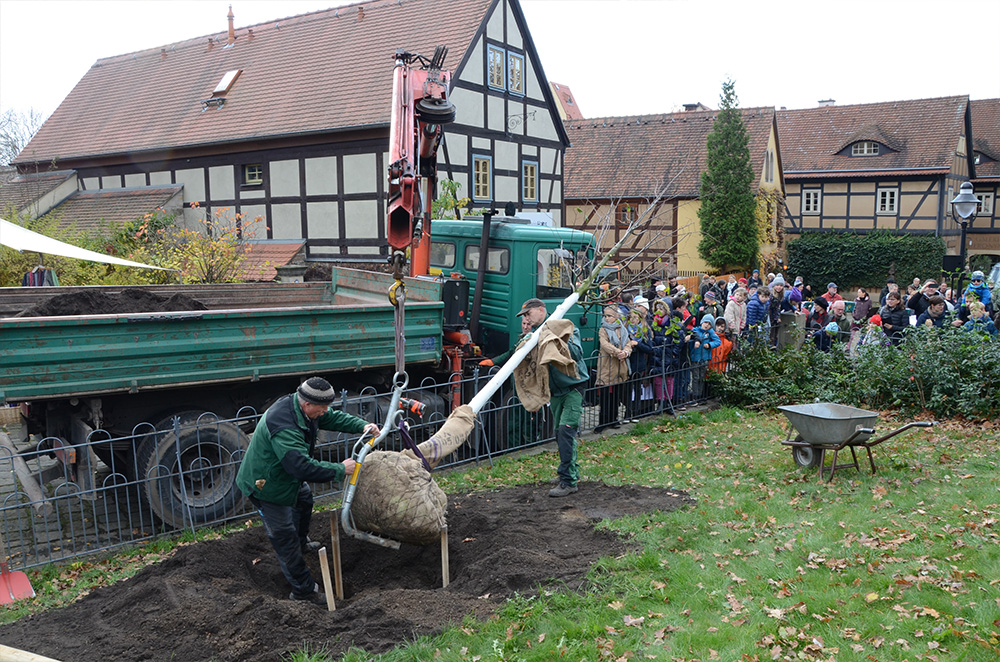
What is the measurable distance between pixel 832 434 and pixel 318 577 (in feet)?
17.1

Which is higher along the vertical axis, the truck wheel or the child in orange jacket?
the child in orange jacket

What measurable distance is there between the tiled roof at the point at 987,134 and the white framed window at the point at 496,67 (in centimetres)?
3074

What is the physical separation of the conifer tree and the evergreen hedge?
6405 millimetres

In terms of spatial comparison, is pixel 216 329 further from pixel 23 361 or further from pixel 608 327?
pixel 608 327

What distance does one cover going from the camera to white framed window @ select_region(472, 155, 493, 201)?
66.3 ft

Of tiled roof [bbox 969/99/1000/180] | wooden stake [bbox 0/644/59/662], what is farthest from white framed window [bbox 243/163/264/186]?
tiled roof [bbox 969/99/1000/180]

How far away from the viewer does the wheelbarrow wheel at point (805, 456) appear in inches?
321

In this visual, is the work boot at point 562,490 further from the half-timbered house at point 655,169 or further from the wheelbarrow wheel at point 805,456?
the half-timbered house at point 655,169

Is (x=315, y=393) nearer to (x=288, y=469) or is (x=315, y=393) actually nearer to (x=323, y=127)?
(x=288, y=469)

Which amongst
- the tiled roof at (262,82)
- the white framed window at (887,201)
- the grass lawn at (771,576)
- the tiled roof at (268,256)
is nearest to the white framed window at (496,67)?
the tiled roof at (262,82)

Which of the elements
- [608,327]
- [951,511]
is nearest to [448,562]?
[951,511]

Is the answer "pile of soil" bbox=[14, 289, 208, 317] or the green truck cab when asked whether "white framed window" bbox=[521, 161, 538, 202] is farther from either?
"pile of soil" bbox=[14, 289, 208, 317]

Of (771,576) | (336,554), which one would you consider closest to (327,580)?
(336,554)

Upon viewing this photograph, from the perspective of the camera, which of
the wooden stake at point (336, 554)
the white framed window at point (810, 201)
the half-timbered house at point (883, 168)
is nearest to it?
the wooden stake at point (336, 554)
